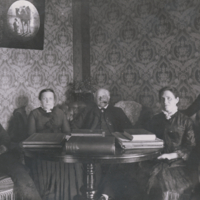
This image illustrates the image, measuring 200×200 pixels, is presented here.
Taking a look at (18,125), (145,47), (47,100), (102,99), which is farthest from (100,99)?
(18,125)

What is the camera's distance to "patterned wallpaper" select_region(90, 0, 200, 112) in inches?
92.2

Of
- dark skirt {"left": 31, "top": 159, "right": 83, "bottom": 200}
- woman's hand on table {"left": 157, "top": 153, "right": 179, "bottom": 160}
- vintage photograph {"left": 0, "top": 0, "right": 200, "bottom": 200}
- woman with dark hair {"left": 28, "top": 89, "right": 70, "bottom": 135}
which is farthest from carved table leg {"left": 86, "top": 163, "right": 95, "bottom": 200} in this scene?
woman with dark hair {"left": 28, "top": 89, "right": 70, "bottom": 135}

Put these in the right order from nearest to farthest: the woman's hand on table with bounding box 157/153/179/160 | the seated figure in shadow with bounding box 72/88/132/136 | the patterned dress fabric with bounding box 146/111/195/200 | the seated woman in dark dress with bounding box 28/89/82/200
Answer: the patterned dress fabric with bounding box 146/111/195/200 → the woman's hand on table with bounding box 157/153/179/160 → the seated woman in dark dress with bounding box 28/89/82/200 → the seated figure in shadow with bounding box 72/88/132/136

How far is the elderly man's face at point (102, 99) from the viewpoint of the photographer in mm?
2553

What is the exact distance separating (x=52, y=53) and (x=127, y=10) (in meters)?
1.08

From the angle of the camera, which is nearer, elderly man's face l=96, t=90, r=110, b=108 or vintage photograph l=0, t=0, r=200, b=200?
vintage photograph l=0, t=0, r=200, b=200

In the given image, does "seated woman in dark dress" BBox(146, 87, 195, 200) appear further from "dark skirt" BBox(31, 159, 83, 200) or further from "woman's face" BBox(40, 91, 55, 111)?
"woman's face" BBox(40, 91, 55, 111)

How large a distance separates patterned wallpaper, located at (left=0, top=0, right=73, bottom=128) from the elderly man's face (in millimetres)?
793

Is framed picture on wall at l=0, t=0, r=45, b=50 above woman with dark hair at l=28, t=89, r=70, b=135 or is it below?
above

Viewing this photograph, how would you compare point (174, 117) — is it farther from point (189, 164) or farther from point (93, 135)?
point (93, 135)

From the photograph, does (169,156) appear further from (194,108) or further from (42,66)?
(42,66)

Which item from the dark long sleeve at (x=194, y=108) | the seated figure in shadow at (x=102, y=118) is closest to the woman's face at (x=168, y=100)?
the dark long sleeve at (x=194, y=108)

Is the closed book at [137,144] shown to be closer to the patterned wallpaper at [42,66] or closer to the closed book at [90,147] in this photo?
the closed book at [90,147]

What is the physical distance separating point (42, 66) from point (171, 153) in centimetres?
196
